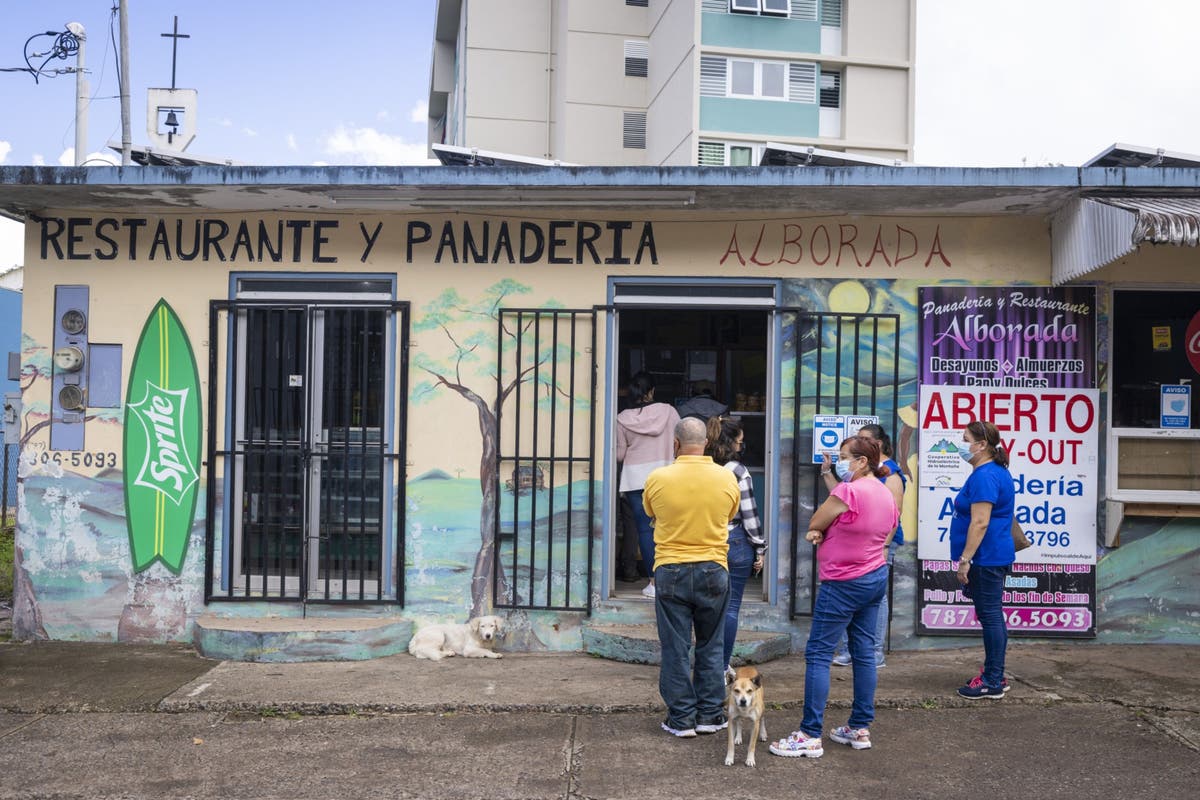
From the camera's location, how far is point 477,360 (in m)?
7.75

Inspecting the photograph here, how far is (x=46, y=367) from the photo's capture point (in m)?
7.84

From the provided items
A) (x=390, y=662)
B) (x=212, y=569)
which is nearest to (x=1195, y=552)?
(x=390, y=662)

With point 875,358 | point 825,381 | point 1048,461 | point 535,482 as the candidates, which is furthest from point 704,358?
point 1048,461

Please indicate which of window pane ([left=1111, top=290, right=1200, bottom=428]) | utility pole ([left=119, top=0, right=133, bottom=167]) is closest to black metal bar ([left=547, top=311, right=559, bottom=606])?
window pane ([left=1111, top=290, right=1200, bottom=428])

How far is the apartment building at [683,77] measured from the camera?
33406mm

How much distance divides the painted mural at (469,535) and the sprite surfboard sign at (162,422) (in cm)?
12

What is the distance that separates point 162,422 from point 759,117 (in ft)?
92.6

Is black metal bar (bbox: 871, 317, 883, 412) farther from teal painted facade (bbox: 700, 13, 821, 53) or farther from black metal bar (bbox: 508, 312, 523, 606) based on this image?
teal painted facade (bbox: 700, 13, 821, 53)

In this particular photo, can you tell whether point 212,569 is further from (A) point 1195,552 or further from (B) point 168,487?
(A) point 1195,552

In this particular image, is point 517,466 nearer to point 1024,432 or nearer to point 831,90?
point 1024,432

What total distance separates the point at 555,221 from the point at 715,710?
11.6ft

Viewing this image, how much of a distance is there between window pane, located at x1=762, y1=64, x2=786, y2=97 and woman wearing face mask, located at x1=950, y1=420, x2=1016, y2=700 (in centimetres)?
2928

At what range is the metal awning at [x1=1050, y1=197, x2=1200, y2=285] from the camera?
20.7 feet

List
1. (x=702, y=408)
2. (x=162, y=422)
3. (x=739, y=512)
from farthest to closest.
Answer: (x=702, y=408) < (x=162, y=422) < (x=739, y=512)
